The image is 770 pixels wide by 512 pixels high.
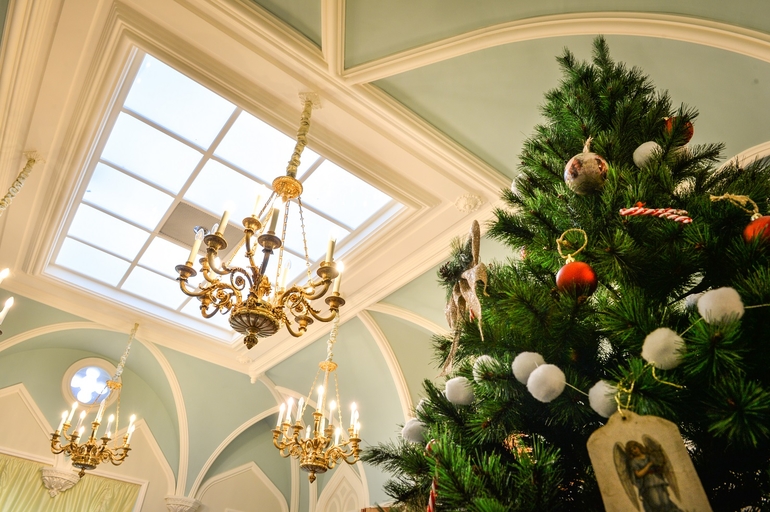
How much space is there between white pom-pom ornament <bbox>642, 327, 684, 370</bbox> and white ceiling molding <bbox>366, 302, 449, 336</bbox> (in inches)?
213

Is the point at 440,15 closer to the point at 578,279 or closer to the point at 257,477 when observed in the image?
the point at 578,279

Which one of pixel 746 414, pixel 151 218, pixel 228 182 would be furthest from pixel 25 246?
pixel 746 414

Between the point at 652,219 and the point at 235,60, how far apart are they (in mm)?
3985

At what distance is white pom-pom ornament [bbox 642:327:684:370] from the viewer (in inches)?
39.8

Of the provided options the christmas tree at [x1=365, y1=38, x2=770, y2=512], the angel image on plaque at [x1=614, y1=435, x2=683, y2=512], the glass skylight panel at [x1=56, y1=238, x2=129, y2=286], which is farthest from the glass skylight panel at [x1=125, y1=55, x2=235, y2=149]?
the angel image on plaque at [x1=614, y1=435, x2=683, y2=512]

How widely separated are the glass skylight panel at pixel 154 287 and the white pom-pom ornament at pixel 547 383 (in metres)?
7.10

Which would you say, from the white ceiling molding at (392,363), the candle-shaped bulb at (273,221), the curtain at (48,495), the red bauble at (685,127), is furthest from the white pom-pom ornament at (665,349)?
the curtain at (48,495)

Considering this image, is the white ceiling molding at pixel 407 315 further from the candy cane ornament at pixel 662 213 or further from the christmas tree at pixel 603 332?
the candy cane ornament at pixel 662 213

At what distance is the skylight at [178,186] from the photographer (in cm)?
504

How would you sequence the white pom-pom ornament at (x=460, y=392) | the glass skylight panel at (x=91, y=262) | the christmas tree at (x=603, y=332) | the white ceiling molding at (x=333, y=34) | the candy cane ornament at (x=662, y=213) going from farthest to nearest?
1. the glass skylight panel at (x=91, y=262)
2. the white ceiling molding at (x=333, y=34)
3. the white pom-pom ornament at (x=460, y=392)
4. the candy cane ornament at (x=662, y=213)
5. the christmas tree at (x=603, y=332)

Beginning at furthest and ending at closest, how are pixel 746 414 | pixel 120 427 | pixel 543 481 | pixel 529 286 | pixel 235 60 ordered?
pixel 120 427 → pixel 235 60 → pixel 529 286 → pixel 543 481 → pixel 746 414

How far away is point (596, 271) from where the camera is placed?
1.39 m

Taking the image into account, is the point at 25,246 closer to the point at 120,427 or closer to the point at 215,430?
the point at 120,427

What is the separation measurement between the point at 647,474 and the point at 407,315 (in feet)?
19.0
